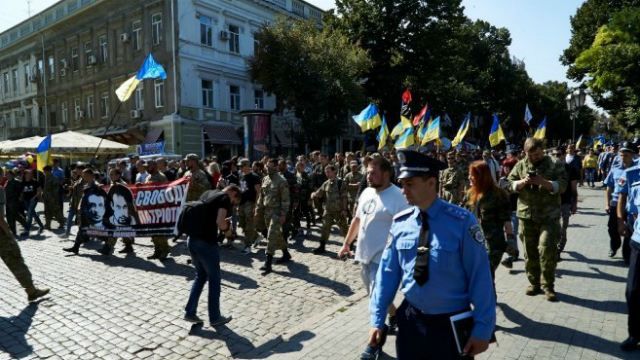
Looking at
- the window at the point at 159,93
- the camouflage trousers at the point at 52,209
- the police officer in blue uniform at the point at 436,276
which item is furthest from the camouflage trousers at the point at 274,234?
the window at the point at 159,93

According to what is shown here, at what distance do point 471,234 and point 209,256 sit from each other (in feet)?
12.0

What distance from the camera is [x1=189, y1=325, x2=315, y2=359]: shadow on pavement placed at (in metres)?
4.76

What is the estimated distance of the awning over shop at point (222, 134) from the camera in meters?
29.0

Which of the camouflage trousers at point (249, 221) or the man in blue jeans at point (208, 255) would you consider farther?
the camouflage trousers at point (249, 221)

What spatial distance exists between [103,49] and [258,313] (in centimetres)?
3296

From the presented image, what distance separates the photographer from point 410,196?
8.75 ft

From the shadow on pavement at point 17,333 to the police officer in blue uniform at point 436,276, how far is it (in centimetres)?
438

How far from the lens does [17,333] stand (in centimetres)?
546

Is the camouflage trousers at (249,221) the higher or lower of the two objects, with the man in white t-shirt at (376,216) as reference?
lower

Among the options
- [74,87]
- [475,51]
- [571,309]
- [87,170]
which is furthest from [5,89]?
[571,309]

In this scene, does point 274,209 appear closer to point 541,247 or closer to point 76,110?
point 541,247

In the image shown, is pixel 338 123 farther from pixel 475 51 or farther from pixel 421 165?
pixel 475 51

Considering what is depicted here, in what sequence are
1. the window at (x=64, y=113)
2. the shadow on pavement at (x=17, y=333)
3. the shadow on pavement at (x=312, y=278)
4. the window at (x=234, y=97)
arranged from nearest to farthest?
the shadow on pavement at (x=17, y=333) < the shadow on pavement at (x=312, y=278) < the window at (x=234, y=97) < the window at (x=64, y=113)

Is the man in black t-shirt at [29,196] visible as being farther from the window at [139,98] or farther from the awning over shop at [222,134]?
the window at [139,98]
